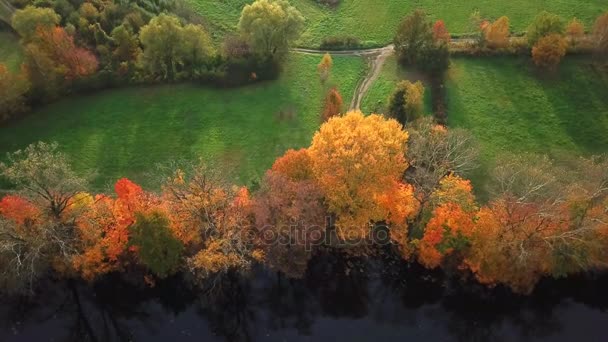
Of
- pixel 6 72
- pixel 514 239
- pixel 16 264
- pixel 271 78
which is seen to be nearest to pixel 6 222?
pixel 16 264

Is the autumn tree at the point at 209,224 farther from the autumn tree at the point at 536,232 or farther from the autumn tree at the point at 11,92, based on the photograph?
the autumn tree at the point at 11,92

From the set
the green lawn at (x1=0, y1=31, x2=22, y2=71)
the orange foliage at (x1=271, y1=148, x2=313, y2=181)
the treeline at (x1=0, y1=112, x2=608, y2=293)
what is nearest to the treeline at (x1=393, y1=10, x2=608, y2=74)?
the treeline at (x1=0, y1=112, x2=608, y2=293)

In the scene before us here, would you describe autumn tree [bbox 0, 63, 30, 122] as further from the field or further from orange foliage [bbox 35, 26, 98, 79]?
the field

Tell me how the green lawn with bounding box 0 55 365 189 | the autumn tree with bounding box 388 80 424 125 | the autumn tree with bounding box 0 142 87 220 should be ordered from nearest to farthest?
the autumn tree with bounding box 0 142 87 220
the autumn tree with bounding box 388 80 424 125
the green lawn with bounding box 0 55 365 189

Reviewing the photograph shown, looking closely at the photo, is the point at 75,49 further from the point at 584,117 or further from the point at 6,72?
the point at 584,117

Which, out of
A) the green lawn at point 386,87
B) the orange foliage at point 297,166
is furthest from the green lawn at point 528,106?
the orange foliage at point 297,166

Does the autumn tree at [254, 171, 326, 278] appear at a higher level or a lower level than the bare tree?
lower

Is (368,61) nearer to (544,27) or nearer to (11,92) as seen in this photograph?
(544,27)
